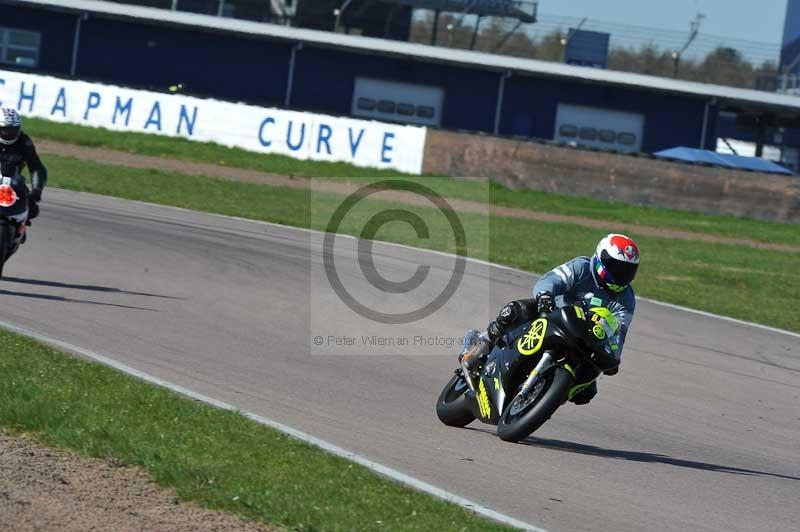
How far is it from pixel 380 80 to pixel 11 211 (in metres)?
34.0

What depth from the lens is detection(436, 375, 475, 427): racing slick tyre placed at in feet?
26.6

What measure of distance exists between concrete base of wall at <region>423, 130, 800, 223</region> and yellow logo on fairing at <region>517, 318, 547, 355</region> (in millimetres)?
20046

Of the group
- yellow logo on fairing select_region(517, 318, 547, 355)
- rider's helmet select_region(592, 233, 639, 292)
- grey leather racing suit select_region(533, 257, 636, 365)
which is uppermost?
rider's helmet select_region(592, 233, 639, 292)

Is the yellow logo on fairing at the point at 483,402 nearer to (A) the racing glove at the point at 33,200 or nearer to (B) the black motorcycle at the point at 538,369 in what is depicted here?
(B) the black motorcycle at the point at 538,369

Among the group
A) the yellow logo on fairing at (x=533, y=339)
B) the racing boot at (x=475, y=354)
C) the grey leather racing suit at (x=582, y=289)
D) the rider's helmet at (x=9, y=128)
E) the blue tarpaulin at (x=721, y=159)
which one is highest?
the blue tarpaulin at (x=721, y=159)

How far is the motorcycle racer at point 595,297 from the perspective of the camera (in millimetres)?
7531

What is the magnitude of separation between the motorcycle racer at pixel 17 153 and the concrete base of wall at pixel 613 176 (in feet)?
53.8

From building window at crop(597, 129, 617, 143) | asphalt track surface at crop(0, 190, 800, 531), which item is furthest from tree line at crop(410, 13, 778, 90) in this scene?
asphalt track surface at crop(0, 190, 800, 531)

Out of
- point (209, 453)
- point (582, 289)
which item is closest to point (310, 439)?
point (209, 453)

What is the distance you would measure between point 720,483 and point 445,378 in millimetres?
3241

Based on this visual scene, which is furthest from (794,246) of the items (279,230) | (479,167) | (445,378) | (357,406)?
(357,406)

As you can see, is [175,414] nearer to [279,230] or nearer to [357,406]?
[357,406]

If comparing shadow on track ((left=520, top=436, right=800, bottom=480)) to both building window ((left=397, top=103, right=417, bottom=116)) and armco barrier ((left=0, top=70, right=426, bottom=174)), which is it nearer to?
armco barrier ((left=0, top=70, right=426, bottom=174))

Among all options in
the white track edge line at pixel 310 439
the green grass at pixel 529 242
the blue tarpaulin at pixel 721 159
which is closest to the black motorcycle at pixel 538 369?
the white track edge line at pixel 310 439
